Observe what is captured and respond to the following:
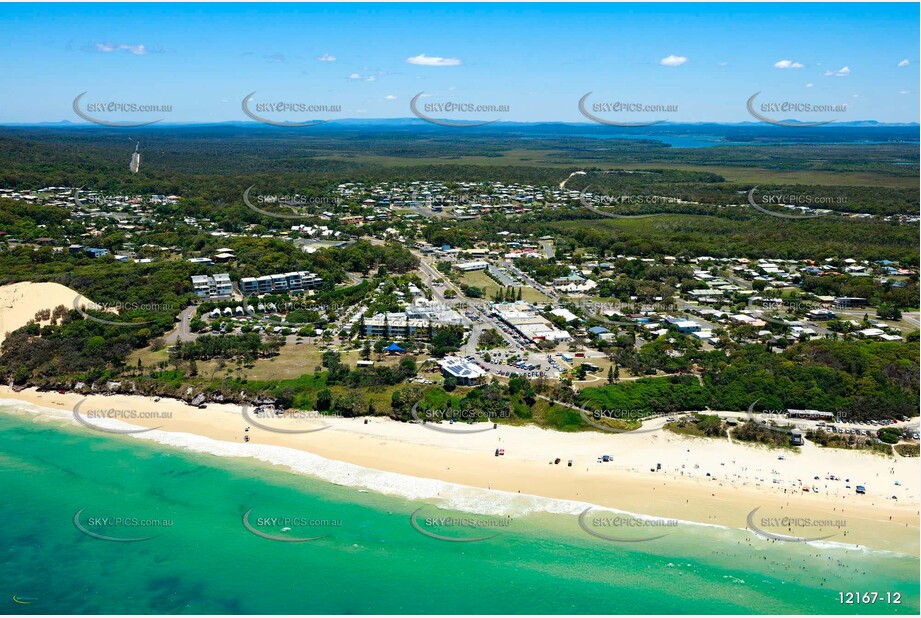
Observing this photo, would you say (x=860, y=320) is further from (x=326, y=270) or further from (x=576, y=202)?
(x=576, y=202)

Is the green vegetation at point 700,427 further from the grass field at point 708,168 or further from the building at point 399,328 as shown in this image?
the grass field at point 708,168

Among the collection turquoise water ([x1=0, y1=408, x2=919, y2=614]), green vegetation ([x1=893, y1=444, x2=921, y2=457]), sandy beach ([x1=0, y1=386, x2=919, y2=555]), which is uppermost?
green vegetation ([x1=893, y1=444, x2=921, y2=457])

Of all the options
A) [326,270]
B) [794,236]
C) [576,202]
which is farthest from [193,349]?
[576,202]

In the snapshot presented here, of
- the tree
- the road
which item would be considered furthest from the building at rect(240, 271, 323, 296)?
the tree

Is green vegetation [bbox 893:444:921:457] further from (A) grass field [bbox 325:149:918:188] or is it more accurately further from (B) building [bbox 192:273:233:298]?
(A) grass field [bbox 325:149:918:188]

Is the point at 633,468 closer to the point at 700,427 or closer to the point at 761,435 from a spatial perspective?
the point at 700,427

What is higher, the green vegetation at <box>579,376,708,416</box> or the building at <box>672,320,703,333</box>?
the building at <box>672,320,703,333</box>

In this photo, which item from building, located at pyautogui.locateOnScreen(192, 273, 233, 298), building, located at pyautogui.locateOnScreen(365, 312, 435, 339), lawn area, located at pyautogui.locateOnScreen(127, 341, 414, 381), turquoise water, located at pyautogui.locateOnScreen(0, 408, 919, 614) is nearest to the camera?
turquoise water, located at pyautogui.locateOnScreen(0, 408, 919, 614)
